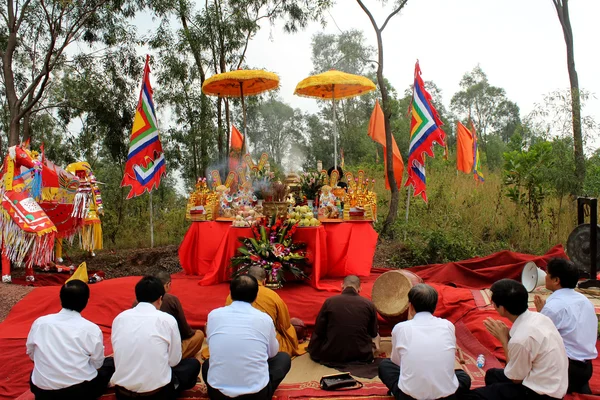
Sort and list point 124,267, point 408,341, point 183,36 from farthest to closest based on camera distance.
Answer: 1. point 183,36
2. point 124,267
3. point 408,341

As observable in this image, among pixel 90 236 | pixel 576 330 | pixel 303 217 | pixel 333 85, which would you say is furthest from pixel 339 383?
pixel 90 236

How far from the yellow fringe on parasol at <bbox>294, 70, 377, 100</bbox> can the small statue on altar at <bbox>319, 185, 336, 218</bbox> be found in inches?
67.0

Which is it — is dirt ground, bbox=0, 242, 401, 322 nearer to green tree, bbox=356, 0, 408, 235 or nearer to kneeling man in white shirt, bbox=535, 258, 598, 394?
green tree, bbox=356, 0, 408, 235

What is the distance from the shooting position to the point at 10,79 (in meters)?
10.0

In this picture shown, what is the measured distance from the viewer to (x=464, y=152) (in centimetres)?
1375

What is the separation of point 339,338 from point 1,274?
5.96 metres

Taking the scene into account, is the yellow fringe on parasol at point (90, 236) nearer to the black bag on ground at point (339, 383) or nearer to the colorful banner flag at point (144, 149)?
the colorful banner flag at point (144, 149)

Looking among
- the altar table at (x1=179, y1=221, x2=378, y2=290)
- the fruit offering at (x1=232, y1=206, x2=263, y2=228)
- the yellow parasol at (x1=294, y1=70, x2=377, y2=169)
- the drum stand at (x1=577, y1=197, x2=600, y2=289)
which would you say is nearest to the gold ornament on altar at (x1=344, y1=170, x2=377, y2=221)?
the altar table at (x1=179, y1=221, x2=378, y2=290)

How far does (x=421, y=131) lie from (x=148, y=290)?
21.0ft

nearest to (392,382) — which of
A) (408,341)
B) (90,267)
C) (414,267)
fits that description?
(408,341)

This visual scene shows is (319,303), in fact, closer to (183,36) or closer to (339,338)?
(339,338)

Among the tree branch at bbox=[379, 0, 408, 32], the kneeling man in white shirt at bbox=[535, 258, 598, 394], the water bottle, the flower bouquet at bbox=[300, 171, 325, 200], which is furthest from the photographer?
the tree branch at bbox=[379, 0, 408, 32]

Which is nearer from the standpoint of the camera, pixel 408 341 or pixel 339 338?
pixel 408 341

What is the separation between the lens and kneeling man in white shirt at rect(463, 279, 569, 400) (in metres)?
2.70
